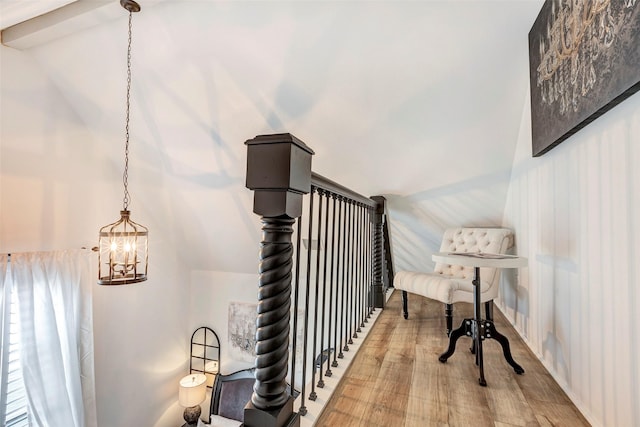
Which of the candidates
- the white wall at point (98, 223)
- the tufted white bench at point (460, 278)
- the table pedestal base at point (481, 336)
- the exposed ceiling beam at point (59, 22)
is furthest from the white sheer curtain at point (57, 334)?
the table pedestal base at point (481, 336)

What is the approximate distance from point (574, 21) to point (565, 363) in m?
1.60

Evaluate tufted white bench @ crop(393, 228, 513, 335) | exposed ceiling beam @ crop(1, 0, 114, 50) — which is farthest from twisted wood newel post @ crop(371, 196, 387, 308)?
exposed ceiling beam @ crop(1, 0, 114, 50)

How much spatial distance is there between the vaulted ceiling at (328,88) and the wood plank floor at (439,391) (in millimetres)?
1626

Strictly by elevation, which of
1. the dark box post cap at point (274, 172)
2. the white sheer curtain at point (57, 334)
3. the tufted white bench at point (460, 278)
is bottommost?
the white sheer curtain at point (57, 334)

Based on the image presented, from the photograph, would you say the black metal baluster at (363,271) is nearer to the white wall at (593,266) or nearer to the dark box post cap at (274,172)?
the white wall at (593,266)

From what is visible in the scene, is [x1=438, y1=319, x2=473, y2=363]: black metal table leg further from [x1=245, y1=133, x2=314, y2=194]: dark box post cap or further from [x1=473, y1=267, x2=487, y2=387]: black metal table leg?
[x1=245, y1=133, x2=314, y2=194]: dark box post cap

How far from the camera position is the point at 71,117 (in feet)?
10.4

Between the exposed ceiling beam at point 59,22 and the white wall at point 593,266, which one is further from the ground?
the exposed ceiling beam at point 59,22

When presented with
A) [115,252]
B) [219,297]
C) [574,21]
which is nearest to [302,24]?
[574,21]

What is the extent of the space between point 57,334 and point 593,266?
13.6ft

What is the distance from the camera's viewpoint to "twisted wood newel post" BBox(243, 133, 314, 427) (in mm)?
886

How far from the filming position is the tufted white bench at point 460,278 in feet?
7.86

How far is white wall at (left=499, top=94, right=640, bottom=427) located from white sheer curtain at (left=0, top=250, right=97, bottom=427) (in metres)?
3.98

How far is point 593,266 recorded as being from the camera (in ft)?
4.16
